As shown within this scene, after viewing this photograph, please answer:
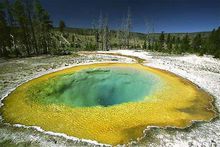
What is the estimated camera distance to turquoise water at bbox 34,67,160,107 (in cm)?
1905

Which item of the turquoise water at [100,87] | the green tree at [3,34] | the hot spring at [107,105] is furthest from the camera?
the green tree at [3,34]

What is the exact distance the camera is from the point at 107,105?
17.6 metres

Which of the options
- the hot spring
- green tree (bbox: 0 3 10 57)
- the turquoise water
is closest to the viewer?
the hot spring

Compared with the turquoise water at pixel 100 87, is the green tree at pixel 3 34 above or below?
above

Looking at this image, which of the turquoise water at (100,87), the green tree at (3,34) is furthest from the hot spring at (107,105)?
the green tree at (3,34)

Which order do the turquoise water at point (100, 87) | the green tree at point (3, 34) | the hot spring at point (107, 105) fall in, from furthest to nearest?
the green tree at point (3, 34) → the turquoise water at point (100, 87) → the hot spring at point (107, 105)

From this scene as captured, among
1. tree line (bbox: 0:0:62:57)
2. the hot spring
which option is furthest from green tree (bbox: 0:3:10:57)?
the hot spring

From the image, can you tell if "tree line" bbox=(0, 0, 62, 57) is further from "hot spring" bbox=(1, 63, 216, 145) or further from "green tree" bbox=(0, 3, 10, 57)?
"hot spring" bbox=(1, 63, 216, 145)

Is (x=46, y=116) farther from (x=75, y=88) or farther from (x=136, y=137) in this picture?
(x=75, y=88)

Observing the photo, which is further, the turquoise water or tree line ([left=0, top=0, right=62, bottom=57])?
tree line ([left=0, top=0, right=62, bottom=57])

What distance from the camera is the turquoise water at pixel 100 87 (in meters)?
19.0

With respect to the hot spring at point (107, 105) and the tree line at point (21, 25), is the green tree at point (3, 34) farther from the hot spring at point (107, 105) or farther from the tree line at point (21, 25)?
the hot spring at point (107, 105)

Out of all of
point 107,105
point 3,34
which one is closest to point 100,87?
point 107,105

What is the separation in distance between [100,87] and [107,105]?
7.27 meters
